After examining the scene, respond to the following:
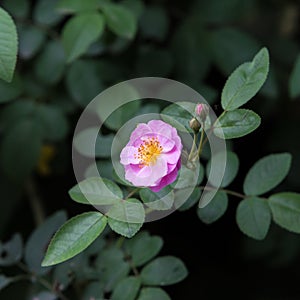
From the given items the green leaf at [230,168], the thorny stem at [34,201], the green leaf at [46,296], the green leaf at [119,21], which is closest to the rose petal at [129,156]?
the green leaf at [230,168]

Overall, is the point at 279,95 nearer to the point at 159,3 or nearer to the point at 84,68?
the point at 159,3

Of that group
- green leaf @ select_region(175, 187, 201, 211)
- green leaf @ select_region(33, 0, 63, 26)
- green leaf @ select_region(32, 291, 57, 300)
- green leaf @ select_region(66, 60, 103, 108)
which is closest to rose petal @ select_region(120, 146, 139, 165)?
green leaf @ select_region(175, 187, 201, 211)

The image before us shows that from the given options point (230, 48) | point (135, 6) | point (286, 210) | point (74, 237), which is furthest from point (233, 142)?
point (74, 237)

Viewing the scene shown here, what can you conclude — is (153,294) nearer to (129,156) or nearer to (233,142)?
(129,156)

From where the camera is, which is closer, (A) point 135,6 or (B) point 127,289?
(B) point 127,289

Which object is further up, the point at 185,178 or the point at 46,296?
the point at 185,178

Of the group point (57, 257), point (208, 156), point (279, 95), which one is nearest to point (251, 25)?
point (279, 95)
